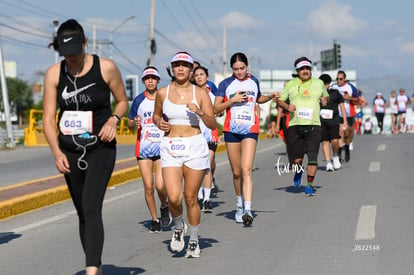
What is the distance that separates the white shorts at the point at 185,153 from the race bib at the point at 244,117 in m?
2.42

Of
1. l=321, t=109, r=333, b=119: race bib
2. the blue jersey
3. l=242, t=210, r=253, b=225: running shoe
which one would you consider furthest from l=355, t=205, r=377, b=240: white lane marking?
l=321, t=109, r=333, b=119: race bib

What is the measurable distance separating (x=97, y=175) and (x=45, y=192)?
7.22 m

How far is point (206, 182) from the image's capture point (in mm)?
11961

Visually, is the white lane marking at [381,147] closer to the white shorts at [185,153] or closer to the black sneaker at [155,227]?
the black sneaker at [155,227]

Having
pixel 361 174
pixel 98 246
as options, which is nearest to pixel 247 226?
pixel 98 246

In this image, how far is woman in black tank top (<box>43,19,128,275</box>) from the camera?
628 cm

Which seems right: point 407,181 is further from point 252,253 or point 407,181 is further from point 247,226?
point 252,253

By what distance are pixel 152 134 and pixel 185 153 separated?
2152 mm

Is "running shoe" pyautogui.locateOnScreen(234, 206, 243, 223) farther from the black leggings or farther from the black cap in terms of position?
the black cap

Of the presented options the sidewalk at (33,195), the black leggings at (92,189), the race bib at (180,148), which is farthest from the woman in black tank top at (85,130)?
the sidewalk at (33,195)

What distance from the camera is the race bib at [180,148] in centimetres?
793

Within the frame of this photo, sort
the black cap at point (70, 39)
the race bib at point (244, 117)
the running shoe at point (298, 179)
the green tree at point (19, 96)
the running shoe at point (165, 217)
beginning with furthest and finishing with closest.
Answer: the green tree at point (19, 96), the running shoe at point (298, 179), the race bib at point (244, 117), the running shoe at point (165, 217), the black cap at point (70, 39)

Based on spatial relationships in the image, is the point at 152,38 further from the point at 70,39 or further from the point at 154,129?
the point at 70,39

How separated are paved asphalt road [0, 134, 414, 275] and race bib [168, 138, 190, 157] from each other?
951mm
